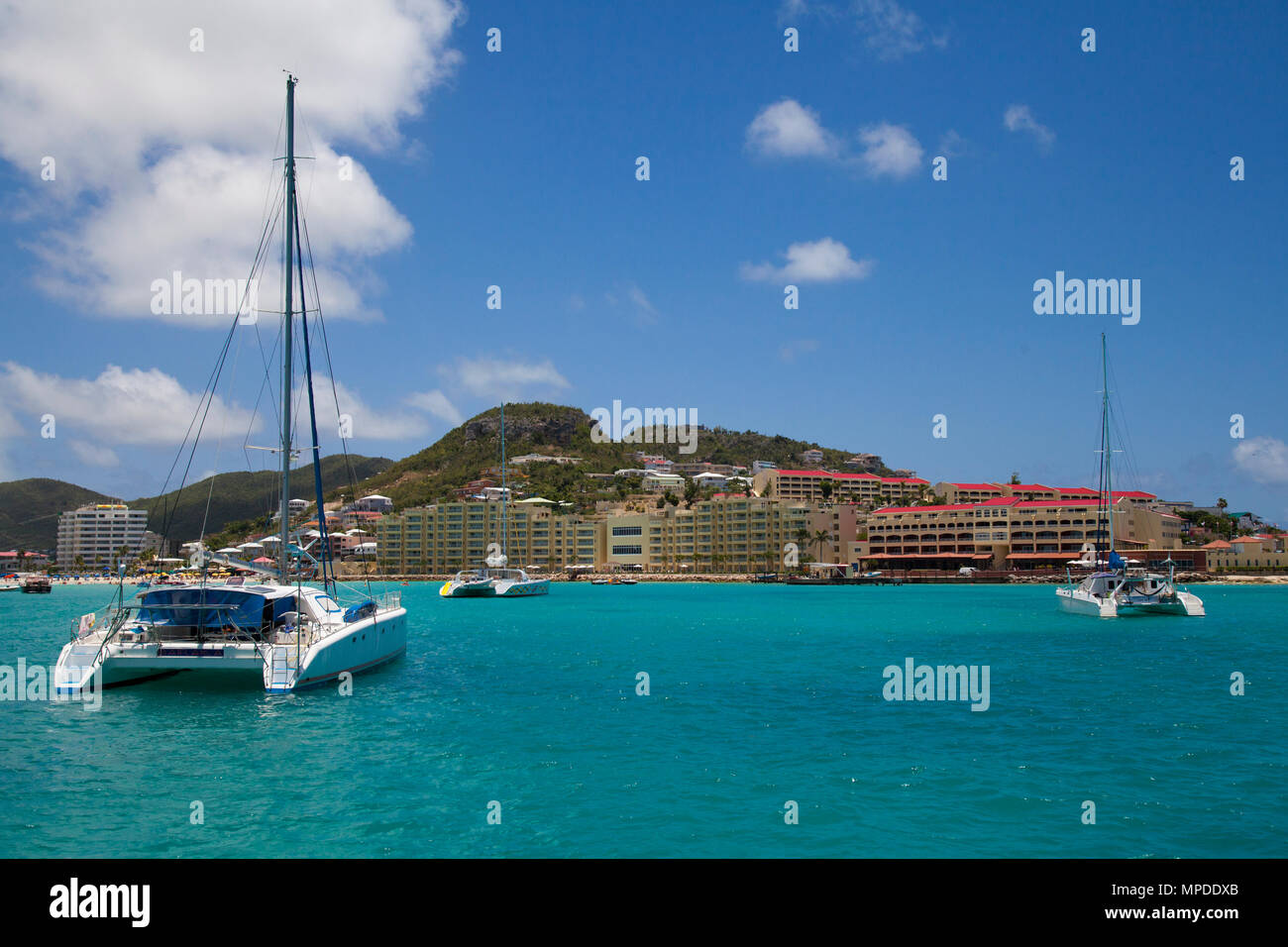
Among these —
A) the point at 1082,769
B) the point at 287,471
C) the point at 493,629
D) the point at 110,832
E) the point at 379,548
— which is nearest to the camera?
the point at 110,832

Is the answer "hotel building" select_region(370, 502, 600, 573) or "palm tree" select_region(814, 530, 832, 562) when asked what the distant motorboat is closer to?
"palm tree" select_region(814, 530, 832, 562)

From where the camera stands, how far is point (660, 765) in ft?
46.6

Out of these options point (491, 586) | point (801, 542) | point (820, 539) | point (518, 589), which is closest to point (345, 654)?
point (491, 586)

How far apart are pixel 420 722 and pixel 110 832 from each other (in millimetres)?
7569

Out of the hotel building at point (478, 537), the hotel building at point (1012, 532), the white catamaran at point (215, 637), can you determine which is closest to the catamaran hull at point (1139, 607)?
the white catamaran at point (215, 637)

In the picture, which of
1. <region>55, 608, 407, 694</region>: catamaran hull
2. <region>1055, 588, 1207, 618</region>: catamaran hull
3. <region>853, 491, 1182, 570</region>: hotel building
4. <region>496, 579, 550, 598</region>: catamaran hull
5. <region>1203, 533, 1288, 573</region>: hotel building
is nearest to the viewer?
<region>55, 608, 407, 694</region>: catamaran hull

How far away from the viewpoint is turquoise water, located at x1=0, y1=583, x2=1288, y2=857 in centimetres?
1066

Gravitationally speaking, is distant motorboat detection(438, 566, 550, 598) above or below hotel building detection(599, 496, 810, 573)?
below

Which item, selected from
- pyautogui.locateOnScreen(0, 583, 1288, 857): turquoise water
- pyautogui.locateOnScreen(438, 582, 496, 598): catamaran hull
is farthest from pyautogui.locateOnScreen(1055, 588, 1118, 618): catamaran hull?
pyautogui.locateOnScreen(438, 582, 496, 598): catamaran hull
